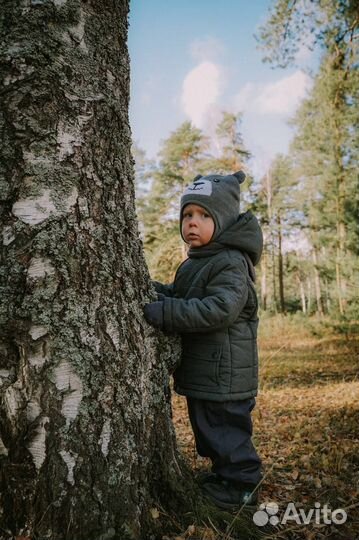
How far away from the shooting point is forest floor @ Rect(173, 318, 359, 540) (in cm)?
208

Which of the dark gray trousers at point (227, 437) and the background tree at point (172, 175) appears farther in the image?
the background tree at point (172, 175)

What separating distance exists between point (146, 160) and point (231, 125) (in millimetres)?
5134

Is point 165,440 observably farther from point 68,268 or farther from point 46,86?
point 46,86

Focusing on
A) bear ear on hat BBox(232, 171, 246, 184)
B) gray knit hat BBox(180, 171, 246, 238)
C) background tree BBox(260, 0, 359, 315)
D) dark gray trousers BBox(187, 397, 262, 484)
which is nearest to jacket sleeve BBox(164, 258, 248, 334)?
gray knit hat BBox(180, 171, 246, 238)

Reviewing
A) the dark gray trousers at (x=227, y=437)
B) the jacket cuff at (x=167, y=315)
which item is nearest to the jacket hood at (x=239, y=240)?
the jacket cuff at (x=167, y=315)

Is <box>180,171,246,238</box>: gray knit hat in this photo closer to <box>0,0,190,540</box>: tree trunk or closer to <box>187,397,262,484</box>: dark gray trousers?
<box>0,0,190,540</box>: tree trunk

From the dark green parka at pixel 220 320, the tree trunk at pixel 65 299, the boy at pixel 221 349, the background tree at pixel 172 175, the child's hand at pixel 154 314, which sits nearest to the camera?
the tree trunk at pixel 65 299

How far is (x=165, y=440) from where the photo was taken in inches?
75.6

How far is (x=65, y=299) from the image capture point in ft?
5.35

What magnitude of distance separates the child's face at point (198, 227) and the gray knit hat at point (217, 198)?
3cm

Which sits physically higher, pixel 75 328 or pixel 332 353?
pixel 75 328

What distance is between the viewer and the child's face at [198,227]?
234cm

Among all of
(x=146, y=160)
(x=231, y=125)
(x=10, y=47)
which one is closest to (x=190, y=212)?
(x=10, y=47)

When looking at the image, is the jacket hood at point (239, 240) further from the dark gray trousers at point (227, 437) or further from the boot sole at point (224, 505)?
the boot sole at point (224, 505)
